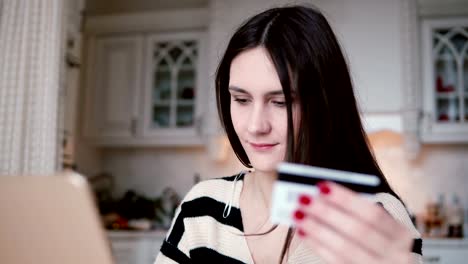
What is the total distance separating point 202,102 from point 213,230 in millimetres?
2442

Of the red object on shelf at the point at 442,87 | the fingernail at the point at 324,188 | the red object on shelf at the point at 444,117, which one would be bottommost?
the fingernail at the point at 324,188

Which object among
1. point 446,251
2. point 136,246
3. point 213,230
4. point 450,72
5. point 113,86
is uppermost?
point 450,72

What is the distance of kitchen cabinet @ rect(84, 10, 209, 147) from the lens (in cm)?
355

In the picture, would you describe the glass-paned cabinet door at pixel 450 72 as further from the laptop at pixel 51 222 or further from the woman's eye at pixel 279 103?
the laptop at pixel 51 222

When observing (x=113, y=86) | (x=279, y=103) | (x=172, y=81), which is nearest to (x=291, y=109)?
(x=279, y=103)

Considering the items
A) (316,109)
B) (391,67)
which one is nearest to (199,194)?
(316,109)

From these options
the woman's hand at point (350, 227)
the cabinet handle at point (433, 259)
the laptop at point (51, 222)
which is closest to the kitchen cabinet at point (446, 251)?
the cabinet handle at point (433, 259)

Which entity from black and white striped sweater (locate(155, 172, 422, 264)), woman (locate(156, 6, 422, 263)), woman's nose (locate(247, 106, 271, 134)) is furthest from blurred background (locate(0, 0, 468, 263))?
woman's nose (locate(247, 106, 271, 134))

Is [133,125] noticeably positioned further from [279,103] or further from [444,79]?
[279,103]

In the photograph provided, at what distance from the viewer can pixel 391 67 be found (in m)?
3.15

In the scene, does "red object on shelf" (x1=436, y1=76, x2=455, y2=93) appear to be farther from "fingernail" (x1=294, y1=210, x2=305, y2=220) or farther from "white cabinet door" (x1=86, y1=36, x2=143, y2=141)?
"fingernail" (x1=294, y1=210, x2=305, y2=220)

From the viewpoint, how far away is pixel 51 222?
468mm

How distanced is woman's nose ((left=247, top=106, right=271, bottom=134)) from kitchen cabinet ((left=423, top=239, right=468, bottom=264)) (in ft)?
7.58

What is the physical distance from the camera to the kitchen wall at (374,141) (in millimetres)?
3146
